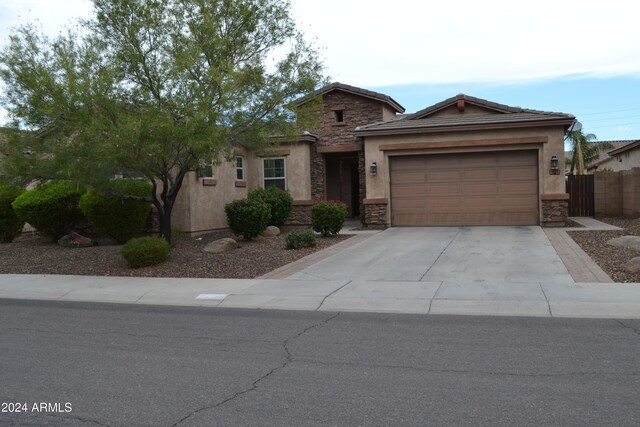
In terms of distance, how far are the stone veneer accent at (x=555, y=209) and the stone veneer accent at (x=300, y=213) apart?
8620 mm

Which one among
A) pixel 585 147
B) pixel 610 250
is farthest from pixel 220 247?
pixel 585 147

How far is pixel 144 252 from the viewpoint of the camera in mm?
13648

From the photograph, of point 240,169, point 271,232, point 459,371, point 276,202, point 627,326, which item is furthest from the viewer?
point 240,169

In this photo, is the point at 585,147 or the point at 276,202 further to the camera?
the point at 585,147

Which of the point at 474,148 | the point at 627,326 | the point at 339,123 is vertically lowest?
the point at 627,326

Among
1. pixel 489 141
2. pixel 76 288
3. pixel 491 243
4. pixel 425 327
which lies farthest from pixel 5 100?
pixel 489 141

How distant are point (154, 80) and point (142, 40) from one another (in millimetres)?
Result: 1008

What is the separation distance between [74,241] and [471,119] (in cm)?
1352

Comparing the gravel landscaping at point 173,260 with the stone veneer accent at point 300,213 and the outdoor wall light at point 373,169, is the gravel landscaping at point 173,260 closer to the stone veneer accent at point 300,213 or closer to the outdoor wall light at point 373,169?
the outdoor wall light at point 373,169

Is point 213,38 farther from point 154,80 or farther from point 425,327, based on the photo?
point 425,327

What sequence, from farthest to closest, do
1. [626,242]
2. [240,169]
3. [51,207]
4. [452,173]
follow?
[240,169] → [452,173] → [51,207] → [626,242]

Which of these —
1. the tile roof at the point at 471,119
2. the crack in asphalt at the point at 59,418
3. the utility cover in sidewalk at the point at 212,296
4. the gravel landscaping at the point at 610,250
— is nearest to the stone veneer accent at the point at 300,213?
the tile roof at the point at 471,119

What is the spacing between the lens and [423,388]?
214 inches

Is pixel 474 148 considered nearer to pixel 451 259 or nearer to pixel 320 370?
pixel 451 259
